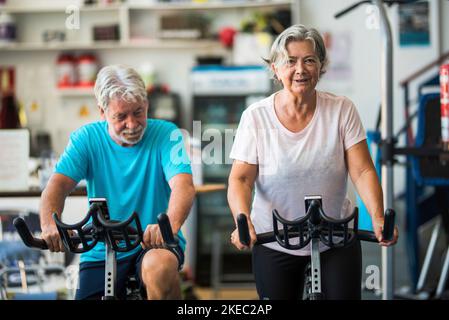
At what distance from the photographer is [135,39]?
6062 millimetres

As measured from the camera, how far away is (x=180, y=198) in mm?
2135

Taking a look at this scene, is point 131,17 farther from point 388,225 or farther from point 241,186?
point 388,225

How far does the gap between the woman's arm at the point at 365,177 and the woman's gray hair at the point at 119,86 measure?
0.60 meters

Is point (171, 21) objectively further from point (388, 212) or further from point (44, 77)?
point (388, 212)

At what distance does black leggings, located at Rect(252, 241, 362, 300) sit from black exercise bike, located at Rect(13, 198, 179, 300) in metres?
0.30

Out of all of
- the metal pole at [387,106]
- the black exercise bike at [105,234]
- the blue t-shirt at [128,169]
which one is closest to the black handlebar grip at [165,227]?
the black exercise bike at [105,234]

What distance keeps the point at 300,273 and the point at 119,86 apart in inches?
28.5

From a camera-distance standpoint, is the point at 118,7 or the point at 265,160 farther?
the point at 118,7

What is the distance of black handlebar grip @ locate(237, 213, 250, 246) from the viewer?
1.82m

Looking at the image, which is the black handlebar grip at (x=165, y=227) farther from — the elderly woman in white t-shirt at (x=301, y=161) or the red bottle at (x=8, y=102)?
the red bottle at (x=8, y=102)

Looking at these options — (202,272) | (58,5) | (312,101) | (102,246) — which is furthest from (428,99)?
(58,5)

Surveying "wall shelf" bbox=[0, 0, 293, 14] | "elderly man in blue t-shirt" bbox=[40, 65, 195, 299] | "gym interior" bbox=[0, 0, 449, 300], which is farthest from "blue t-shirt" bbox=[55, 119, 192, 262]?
"wall shelf" bbox=[0, 0, 293, 14]
